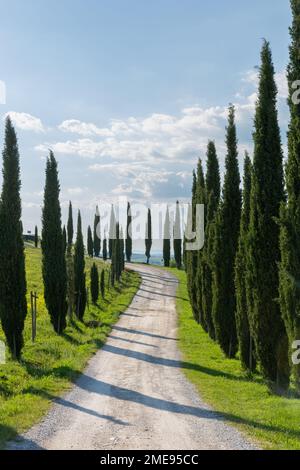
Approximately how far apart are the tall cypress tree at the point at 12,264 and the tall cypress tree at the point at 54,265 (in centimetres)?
863

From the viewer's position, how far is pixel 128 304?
48.6m

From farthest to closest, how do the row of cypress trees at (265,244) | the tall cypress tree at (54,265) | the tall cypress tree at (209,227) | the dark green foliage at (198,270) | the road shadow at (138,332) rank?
the dark green foliage at (198,270)
the tall cypress tree at (54,265)
the road shadow at (138,332)
the tall cypress tree at (209,227)
the row of cypress trees at (265,244)

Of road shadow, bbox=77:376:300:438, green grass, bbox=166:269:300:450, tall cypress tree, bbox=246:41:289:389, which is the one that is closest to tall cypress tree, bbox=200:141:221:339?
green grass, bbox=166:269:300:450

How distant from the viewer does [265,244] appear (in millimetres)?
16609

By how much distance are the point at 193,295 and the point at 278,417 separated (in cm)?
2636

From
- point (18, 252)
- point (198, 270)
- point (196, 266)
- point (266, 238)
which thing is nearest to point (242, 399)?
point (266, 238)

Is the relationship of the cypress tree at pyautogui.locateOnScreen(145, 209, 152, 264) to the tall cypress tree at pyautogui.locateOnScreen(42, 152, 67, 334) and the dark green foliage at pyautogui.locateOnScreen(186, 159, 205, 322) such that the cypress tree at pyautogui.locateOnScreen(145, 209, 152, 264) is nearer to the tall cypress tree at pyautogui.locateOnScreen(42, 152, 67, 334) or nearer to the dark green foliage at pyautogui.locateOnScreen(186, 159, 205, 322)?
the dark green foliage at pyautogui.locateOnScreen(186, 159, 205, 322)

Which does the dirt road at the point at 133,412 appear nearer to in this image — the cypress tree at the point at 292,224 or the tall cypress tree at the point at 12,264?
the cypress tree at the point at 292,224

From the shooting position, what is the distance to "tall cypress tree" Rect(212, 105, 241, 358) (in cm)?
2325

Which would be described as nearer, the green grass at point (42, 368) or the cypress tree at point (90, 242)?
the green grass at point (42, 368)

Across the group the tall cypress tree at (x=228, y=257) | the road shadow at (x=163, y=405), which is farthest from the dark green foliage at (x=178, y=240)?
the road shadow at (x=163, y=405)

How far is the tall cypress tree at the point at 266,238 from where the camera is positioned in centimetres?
1628

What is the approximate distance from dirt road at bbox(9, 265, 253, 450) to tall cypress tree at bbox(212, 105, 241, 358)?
8.45 feet

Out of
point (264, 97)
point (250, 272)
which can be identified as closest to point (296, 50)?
point (264, 97)
